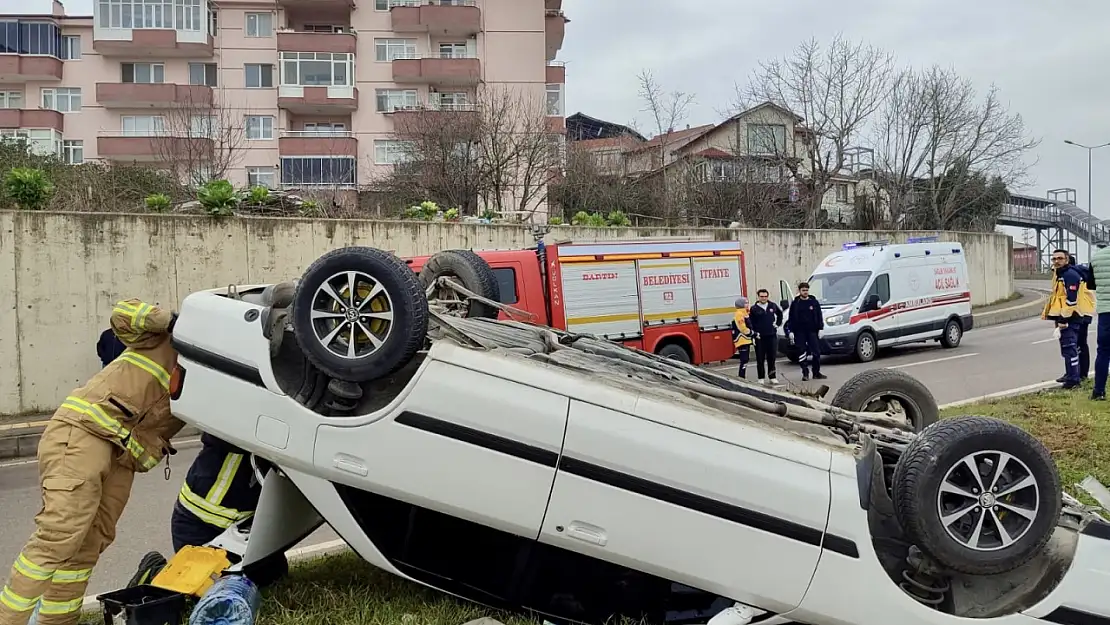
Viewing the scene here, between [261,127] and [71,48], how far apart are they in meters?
11.5

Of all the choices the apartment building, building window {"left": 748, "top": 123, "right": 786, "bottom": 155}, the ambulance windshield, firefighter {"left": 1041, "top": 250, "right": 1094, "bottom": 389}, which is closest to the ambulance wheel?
the ambulance windshield

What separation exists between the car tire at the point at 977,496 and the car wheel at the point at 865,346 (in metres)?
12.0

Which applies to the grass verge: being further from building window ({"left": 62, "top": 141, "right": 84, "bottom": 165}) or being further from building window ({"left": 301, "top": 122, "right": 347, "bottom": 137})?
building window ({"left": 62, "top": 141, "right": 84, "bottom": 165})

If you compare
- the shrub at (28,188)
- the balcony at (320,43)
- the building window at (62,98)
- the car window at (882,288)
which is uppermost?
the balcony at (320,43)

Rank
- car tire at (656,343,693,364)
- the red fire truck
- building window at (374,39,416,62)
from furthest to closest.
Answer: building window at (374,39,416,62) → car tire at (656,343,693,364) → the red fire truck

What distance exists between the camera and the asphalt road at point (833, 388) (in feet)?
16.0

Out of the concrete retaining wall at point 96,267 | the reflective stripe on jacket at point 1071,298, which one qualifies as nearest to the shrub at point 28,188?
the concrete retaining wall at point 96,267

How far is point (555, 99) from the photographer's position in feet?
119

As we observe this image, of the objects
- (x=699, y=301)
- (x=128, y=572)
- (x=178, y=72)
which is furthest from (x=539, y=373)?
(x=178, y=72)

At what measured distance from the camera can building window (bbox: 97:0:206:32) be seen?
115 feet

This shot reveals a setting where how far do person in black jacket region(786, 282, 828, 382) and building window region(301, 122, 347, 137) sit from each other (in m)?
26.7

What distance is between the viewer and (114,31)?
115 feet

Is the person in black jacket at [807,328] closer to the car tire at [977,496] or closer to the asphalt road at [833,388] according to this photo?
the asphalt road at [833,388]

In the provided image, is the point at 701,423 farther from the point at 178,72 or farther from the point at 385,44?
the point at 178,72
